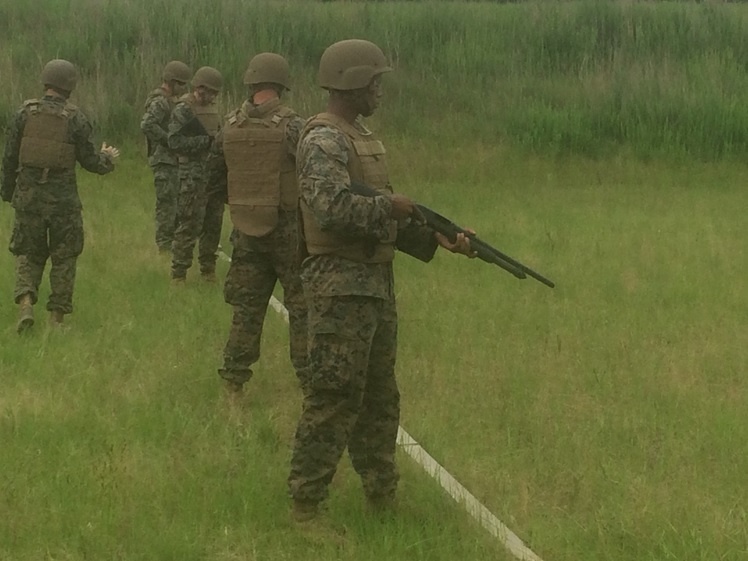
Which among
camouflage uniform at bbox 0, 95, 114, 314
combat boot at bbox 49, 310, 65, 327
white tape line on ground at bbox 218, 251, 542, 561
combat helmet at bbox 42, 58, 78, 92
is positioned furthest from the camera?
combat boot at bbox 49, 310, 65, 327

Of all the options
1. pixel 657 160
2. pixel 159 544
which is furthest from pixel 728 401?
pixel 657 160

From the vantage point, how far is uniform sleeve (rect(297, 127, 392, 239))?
4.30 meters

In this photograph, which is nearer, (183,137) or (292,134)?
(292,134)

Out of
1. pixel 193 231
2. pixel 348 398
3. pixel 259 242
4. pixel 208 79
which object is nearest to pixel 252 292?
pixel 259 242

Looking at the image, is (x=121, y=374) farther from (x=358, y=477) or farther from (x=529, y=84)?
(x=529, y=84)

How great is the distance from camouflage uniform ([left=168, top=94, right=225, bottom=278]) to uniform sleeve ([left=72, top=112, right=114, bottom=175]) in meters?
1.77

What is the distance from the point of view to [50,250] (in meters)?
8.02

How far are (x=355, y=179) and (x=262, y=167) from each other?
188cm

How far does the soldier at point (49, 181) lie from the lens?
7.66m

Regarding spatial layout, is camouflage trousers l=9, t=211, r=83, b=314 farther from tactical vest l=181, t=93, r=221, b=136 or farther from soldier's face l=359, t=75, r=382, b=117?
soldier's face l=359, t=75, r=382, b=117

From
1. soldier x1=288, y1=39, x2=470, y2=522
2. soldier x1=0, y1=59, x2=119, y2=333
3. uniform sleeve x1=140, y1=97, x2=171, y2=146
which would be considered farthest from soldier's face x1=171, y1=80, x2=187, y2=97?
soldier x1=288, y1=39, x2=470, y2=522

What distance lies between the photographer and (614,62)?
62.6 ft

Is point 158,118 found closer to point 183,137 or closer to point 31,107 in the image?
point 183,137

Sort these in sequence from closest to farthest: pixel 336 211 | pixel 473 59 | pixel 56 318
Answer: pixel 336 211
pixel 56 318
pixel 473 59
